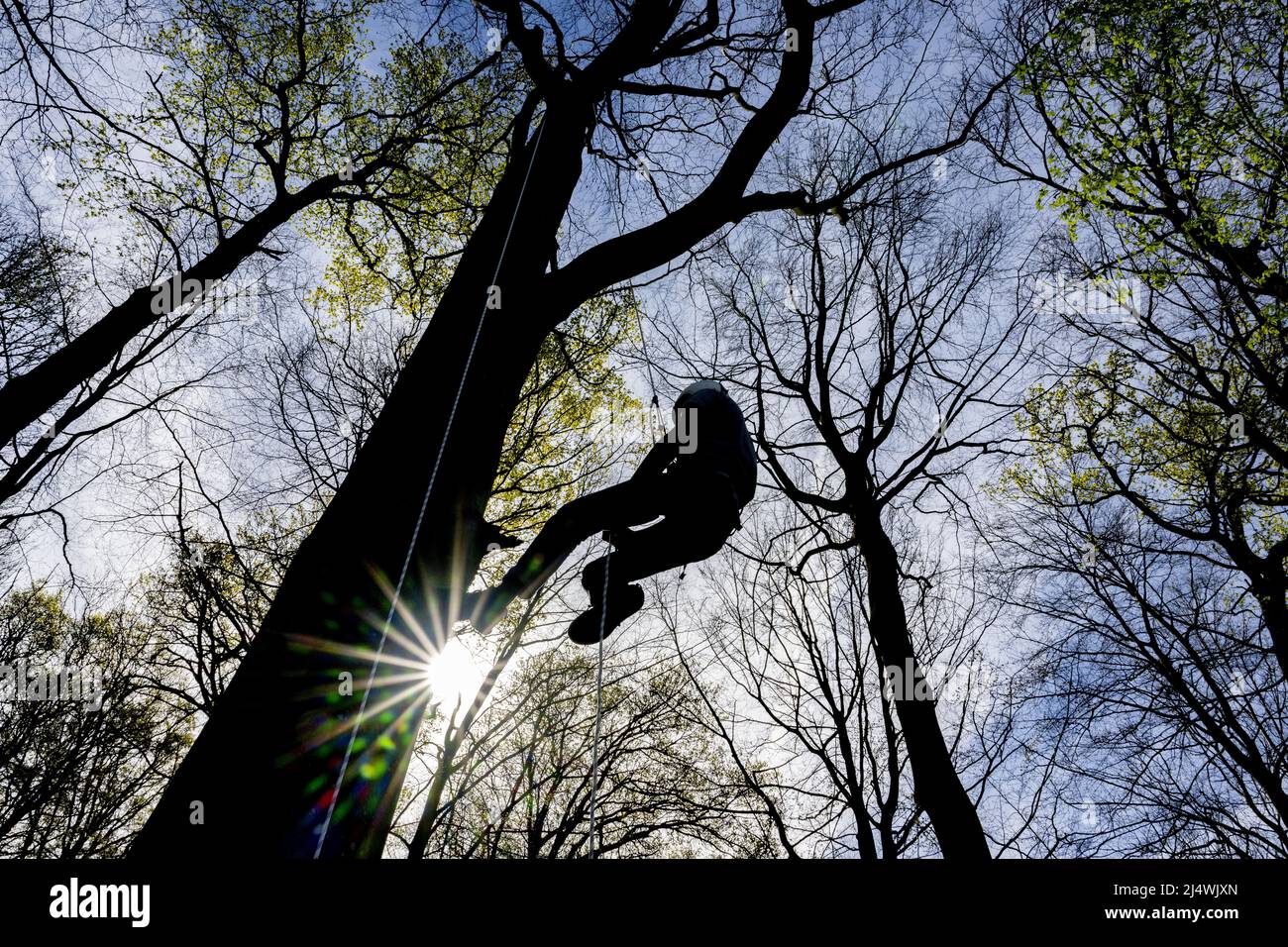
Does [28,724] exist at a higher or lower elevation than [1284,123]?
lower

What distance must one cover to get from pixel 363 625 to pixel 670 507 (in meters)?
1.41

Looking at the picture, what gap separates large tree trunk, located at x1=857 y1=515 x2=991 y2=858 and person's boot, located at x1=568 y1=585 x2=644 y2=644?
10.3 feet

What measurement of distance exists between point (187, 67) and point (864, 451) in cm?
934

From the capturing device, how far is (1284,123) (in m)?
5.39

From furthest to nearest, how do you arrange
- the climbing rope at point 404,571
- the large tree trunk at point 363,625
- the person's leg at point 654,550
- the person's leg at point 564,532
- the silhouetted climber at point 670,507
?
1. the person's leg at point 654,550
2. the silhouetted climber at point 670,507
3. the person's leg at point 564,532
4. the climbing rope at point 404,571
5. the large tree trunk at point 363,625

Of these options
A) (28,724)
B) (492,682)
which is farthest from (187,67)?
(28,724)

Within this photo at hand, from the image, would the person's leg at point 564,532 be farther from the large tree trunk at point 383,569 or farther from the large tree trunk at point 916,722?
the large tree trunk at point 916,722

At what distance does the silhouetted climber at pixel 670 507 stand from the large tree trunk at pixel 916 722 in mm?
3000

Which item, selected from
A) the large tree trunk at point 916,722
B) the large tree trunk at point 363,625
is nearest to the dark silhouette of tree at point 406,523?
the large tree trunk at point 363,625

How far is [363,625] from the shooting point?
173 cm

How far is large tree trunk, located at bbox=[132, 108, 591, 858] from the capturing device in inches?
53.8

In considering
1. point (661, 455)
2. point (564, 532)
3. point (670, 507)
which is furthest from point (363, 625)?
point (661, 455)

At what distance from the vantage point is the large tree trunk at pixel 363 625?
4.49 ft
